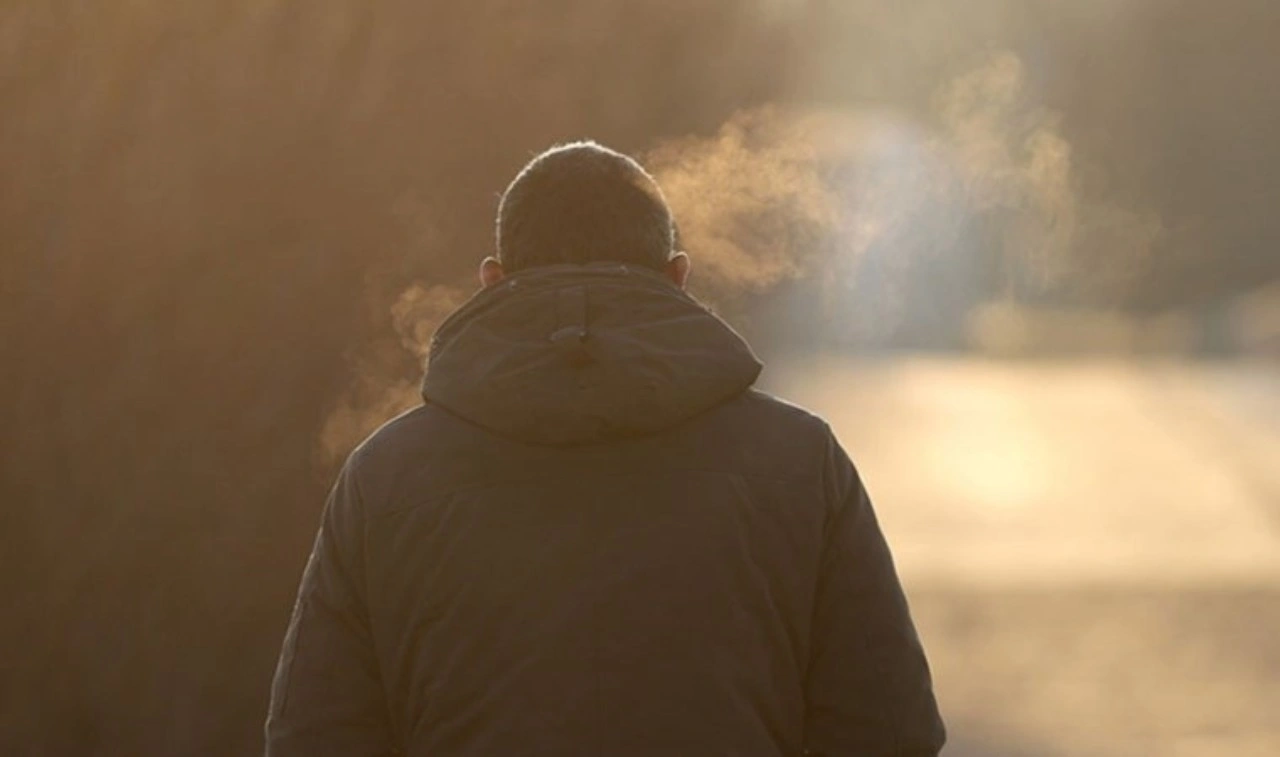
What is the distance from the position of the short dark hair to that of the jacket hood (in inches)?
1.7

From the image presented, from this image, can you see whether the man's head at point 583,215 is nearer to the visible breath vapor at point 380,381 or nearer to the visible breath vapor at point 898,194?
the visible breath vapor at point 380,381

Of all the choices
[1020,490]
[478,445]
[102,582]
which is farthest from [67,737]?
[1020,490]

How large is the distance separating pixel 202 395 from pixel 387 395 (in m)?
0.52

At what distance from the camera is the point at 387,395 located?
6.02 metres

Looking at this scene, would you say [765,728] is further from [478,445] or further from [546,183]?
[546,183]

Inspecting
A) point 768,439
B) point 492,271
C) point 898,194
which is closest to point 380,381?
point 492,271

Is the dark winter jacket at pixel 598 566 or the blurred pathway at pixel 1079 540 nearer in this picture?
the dark winter jacket at pixel 598 566

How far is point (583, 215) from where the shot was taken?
7.88 ft

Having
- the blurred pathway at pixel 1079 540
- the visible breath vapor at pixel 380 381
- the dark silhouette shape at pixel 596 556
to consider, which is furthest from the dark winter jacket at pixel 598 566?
the blurred pathway at pixel 1079 540

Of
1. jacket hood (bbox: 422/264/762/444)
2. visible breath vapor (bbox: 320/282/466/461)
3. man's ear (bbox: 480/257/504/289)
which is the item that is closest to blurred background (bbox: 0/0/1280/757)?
visible breath vapor (bbox: 320/282/466/461)

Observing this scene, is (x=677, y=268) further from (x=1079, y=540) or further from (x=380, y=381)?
(x=1079, y=540)

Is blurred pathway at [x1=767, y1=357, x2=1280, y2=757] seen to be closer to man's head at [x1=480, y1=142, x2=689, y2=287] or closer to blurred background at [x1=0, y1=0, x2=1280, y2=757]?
blurred background at [x1=0, y1=0, x2=1280, y2=757]

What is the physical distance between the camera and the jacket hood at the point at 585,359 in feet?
7.54

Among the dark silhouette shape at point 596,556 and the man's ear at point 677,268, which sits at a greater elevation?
the man's ear at point 677,268
